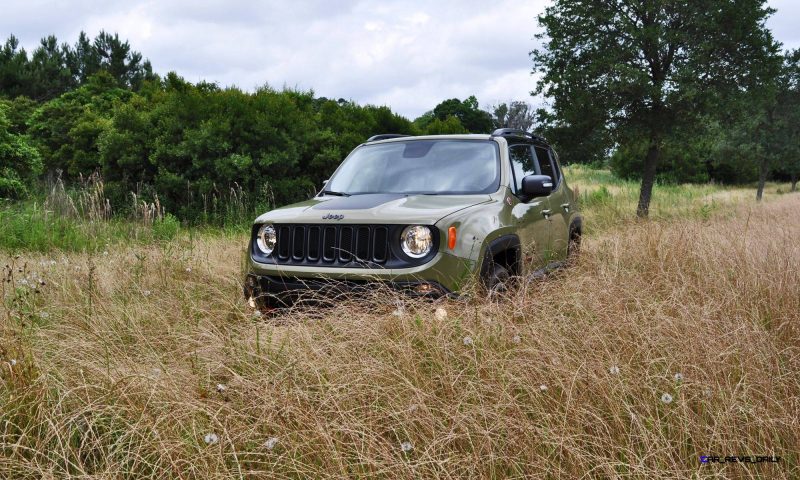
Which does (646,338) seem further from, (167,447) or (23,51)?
(23,51)

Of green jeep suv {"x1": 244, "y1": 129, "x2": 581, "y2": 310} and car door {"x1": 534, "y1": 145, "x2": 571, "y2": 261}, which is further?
car door {"x1": 534, "y1": 145, "x2": 571, "y2": 261}

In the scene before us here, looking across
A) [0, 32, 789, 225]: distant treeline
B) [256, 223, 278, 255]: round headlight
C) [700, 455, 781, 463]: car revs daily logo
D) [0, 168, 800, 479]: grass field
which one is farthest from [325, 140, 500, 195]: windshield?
[0, 32, 789, 225]: distant treeline

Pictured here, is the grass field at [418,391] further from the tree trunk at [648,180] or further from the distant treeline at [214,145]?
the tree trunk at [648,180]

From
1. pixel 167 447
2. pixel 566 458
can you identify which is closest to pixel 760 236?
pixel 566 458

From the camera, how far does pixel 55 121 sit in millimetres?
20734

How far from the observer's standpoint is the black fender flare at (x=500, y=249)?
4070 millimetres

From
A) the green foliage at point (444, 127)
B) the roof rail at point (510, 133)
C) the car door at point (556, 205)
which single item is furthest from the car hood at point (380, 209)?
the green foliage at point (444, 127)

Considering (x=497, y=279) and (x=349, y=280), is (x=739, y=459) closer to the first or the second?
(x=497, y=279)

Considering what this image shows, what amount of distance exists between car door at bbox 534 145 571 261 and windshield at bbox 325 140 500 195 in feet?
→ 3.38

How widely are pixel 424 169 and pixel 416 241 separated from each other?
1.36 meters

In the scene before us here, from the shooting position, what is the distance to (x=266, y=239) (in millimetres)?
4488

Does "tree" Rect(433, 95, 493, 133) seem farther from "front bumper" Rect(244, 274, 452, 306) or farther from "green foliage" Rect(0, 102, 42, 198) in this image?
"front bumper" Rect(244, 274, 452, 306)

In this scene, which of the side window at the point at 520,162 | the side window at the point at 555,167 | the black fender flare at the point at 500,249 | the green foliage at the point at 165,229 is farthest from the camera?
the green foliage at the point at 165,229

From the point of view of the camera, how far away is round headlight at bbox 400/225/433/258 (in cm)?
384
